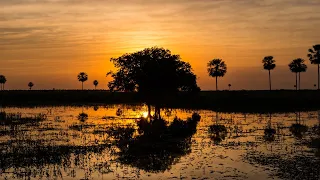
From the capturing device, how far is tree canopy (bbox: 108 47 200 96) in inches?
2667

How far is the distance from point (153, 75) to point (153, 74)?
19cm

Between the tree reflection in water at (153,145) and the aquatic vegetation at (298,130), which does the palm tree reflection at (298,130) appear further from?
the tree reflection in water at (153,145)

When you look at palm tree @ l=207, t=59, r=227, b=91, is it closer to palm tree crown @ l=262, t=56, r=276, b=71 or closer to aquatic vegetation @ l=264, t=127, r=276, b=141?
palm tree crown @ l=262, t=56, r=276, b=71

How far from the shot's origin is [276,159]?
1112 inches

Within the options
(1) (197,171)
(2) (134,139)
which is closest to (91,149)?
(2) (134,139)

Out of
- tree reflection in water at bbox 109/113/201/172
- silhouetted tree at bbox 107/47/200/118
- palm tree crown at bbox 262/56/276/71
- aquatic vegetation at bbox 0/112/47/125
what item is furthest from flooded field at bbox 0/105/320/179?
palm tree crown at bbox 262/56/276/71

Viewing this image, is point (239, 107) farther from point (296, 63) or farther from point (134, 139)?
point (296, 63)

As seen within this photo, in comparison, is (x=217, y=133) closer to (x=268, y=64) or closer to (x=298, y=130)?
(x=298, y=130)

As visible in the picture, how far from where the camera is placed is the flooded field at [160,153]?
24.5 metres

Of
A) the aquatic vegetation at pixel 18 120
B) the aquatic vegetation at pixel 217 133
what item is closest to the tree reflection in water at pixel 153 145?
the aquatic vegetation at pixel 217 133

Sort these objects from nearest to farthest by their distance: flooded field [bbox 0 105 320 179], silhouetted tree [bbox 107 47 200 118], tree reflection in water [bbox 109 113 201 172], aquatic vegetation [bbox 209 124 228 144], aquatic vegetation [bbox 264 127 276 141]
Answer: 1. flooded field [bbox 0 105 320 179]
2. tree reflection in water [bbox 109 113 201 172]
3. aquatic vegetation [bbox 209 124 228 144]
4. aquatic vegetation [bbox 264 127 276 141]
5. silhouetted tree [bbox 107 47 200 118]

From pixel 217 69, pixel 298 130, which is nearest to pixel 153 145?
pixel 298 130

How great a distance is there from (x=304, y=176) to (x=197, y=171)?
21.4 feet

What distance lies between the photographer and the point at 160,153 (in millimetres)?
31703
